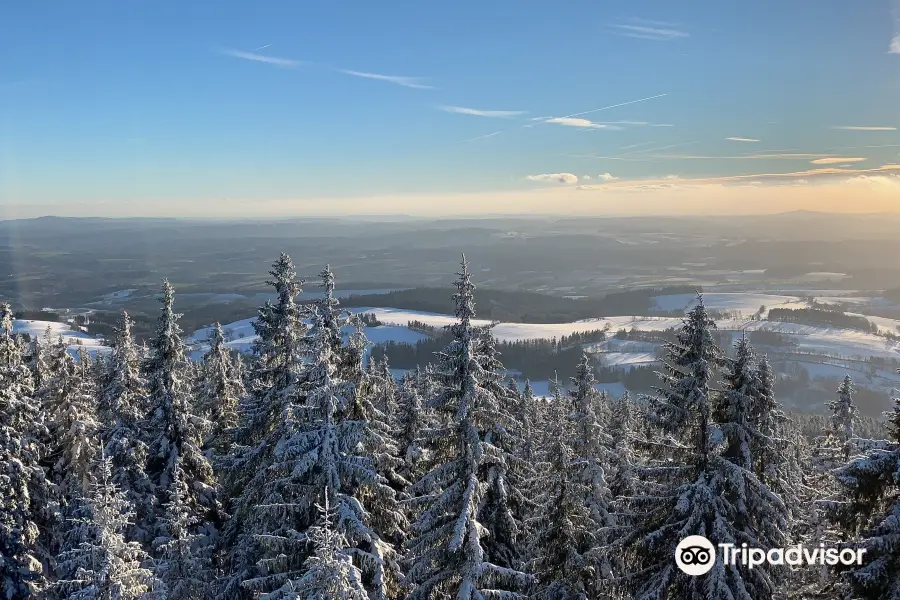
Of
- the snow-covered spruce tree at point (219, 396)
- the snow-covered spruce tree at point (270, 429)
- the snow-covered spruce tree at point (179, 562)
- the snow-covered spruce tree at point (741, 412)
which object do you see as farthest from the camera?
the snow-covered spruce tree at point (219, 396)

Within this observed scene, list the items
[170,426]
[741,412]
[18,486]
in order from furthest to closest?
1. [170,426]
2. [18,486]
3. [741,412]

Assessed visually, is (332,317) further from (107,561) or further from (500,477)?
(107,561)

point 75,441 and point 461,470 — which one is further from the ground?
point 461,470

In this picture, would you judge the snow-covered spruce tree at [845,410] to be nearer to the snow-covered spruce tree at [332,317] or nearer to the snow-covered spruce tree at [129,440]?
the snow-covered spruce tree at [332,317]

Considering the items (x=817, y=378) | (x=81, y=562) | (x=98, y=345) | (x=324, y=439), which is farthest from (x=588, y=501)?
(x=817, y=378)

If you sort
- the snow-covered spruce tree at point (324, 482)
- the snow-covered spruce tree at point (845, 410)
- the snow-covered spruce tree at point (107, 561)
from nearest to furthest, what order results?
the snow-covered spruce tree at point (107, 561) < the snow-covered spruce tree at point (324, 482) < the snow-covered spruce tree at point (845, 410)

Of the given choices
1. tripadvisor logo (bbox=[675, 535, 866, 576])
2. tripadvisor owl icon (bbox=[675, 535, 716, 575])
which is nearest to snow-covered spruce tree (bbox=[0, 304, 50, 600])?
tripadvisor owl icon (bbox=[675, 535, 716, 575])

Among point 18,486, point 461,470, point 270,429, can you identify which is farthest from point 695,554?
point 18,486

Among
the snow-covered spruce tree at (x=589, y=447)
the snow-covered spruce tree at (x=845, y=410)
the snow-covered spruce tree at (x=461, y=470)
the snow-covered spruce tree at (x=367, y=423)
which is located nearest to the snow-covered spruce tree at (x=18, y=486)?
the snow-covered spruce tree at (x=367, y=423)
